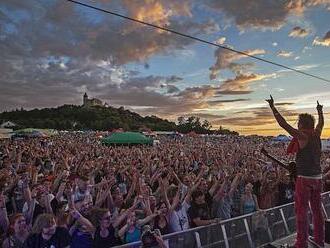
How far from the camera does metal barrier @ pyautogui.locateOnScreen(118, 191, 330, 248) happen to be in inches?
235

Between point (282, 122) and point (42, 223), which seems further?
point (42, 223)

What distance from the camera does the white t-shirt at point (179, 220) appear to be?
6938mm

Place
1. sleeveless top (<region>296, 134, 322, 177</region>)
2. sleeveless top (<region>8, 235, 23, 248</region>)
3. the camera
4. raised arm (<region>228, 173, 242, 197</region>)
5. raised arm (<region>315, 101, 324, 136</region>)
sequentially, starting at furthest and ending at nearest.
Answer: raised arm (<region>228, 173, 242, 197</region>)
sleeveless top (<region>8, 235, 23, 248</region>)
the camera
raised arm (<region>315, 101, 324, 136</region>)
sleeveless top (<region>296, 134, 322, 177</region>)

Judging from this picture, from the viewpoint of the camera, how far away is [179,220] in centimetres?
706

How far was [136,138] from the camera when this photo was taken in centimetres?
3391

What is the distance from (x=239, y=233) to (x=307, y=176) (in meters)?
2.35

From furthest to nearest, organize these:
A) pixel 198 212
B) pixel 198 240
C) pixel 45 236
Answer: pixel 198 212 < pixel 198 240 < pixel 45 236

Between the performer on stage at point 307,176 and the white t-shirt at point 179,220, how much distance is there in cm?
252

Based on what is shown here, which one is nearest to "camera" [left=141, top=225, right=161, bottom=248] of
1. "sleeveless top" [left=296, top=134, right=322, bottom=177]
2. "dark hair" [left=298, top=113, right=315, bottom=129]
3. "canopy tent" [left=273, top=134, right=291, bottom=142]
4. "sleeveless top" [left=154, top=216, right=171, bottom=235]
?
"sleeveless top" [left=154, top=216, right=171, bottom=235]

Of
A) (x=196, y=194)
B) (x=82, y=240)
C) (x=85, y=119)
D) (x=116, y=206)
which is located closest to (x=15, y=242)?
(x=82, y=240)

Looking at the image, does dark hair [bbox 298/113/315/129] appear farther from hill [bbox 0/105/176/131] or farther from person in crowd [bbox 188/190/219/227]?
hill [bbox 0/105/176/131]

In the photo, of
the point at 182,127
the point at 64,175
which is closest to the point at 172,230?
the point at 64,175

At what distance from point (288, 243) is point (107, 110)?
4430 inches

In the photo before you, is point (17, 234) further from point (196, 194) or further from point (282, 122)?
point (282, 122)
